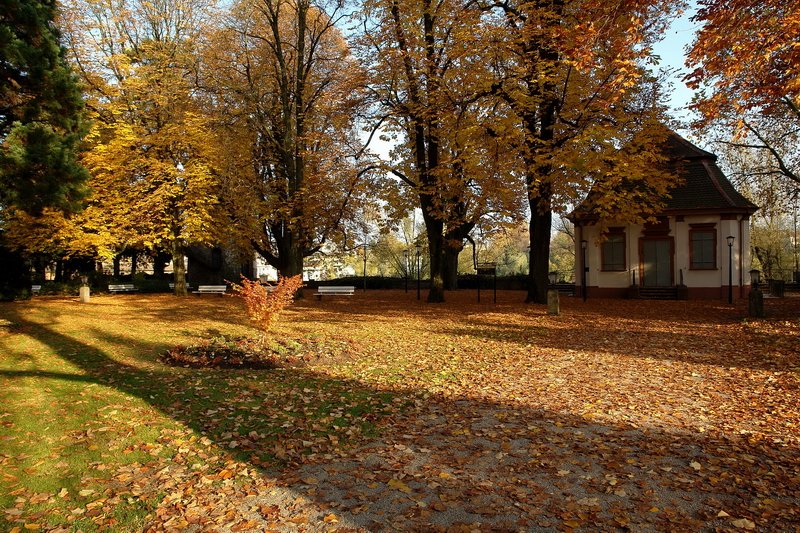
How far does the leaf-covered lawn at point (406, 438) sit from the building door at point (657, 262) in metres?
15.1

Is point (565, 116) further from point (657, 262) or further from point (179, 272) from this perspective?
point (179, 272)

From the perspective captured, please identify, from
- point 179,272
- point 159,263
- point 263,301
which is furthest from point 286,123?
point 159,263

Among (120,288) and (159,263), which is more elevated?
(159,263)

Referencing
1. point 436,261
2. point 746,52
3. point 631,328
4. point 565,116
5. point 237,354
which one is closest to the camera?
point 237,354

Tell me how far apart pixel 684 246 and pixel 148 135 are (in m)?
25.5

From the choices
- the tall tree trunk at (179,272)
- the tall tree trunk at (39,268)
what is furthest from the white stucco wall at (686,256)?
the tall tree trunk at (39,268)

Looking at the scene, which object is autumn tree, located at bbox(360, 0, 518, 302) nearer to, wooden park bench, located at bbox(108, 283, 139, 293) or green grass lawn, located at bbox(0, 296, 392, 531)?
green grass lawn, located at bbox(0, 296, 392, 531)

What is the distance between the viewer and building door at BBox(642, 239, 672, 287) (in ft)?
80.8

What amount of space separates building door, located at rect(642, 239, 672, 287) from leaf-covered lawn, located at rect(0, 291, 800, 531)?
15.1 meters

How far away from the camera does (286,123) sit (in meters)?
22.2

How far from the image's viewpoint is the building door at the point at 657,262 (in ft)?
80.8

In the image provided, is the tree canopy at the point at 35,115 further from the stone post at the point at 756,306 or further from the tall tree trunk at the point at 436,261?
the stone post at the point at 756,306

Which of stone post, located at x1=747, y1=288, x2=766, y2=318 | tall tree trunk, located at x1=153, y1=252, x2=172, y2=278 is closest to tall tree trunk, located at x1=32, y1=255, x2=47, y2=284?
tall tree trunk, located at x1=153, y1=252, x2=172, y2=278

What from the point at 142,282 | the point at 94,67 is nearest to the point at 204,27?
the point at 94,67
